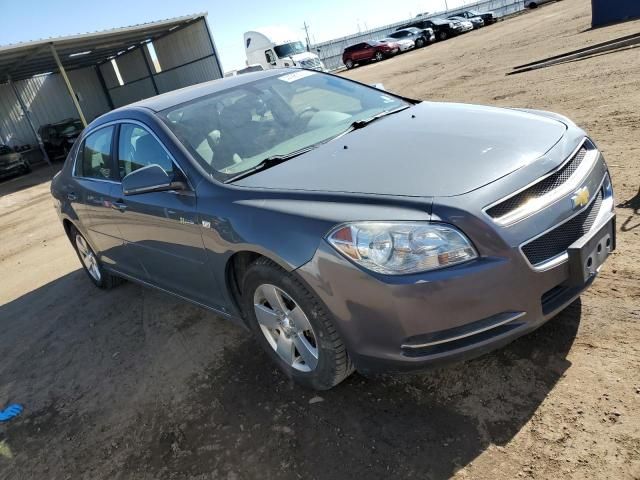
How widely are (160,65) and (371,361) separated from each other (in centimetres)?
2972

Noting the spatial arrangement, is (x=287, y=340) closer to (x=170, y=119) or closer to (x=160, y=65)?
(x=170, y=119)

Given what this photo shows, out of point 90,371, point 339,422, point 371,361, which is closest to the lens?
point 371,361

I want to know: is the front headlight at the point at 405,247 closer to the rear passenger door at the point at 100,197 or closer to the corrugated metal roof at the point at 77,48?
the rear passenger door at the point at 100,197

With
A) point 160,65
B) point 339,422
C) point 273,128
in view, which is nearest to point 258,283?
point 339,422

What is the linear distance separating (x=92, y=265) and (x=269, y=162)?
3.11 meters

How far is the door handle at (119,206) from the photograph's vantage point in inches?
146

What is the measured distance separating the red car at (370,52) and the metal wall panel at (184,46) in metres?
10.6

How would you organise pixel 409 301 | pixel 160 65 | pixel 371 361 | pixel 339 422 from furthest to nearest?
pixel 160 65 → pixel 339 422 → pixel 371 361 → pixel 409 301

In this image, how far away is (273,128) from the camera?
10.9 feet

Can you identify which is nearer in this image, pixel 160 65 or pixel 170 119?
pixel 170 119

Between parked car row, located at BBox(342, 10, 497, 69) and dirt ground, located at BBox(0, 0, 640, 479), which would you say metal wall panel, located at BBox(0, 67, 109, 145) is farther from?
dirt ground, located at BBox(0, 0, 640, 479)

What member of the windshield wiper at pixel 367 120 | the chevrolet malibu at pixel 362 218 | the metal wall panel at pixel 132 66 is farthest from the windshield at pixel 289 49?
the windshield wiper at pixel 367 120

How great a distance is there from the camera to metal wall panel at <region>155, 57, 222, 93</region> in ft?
81.4

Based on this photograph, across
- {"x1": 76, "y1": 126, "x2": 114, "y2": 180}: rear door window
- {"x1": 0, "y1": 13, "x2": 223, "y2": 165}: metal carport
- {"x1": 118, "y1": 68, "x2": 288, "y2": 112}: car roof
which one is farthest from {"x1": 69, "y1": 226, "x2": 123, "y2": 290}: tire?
{"x1": 0, "y1": 13, "x2": 223, "y2": 165}: metal carport
